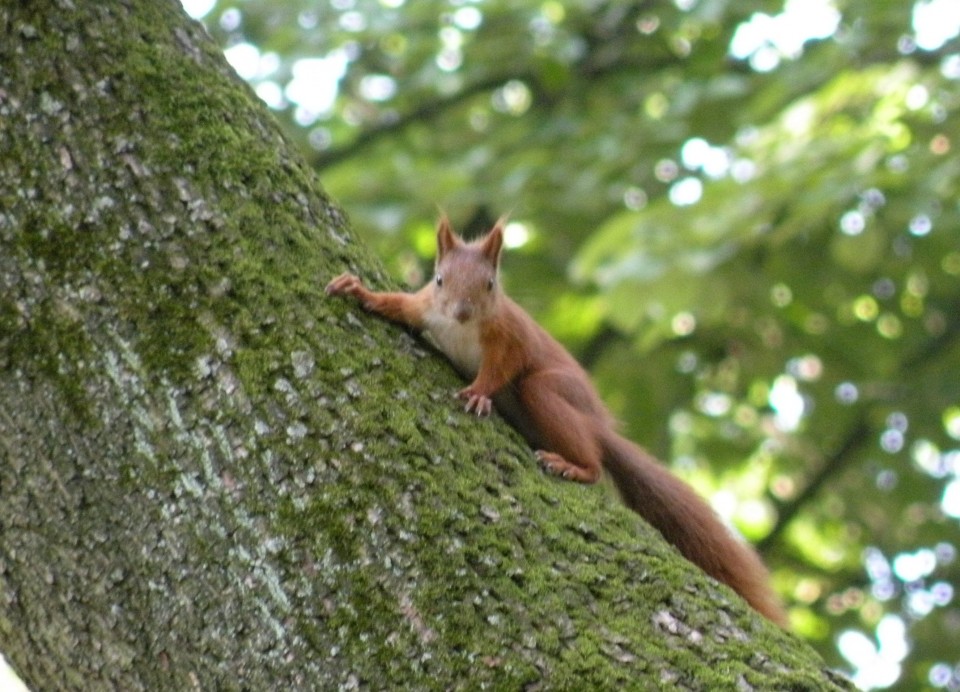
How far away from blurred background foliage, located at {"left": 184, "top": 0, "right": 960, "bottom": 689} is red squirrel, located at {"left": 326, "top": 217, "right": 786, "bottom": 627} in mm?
1318

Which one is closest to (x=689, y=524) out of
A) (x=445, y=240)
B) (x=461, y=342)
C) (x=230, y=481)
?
(x=461, y=342)

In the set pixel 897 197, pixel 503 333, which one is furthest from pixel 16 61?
pixel 897 197

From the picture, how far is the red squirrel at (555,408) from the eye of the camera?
3209mm

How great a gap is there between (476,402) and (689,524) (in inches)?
37.4

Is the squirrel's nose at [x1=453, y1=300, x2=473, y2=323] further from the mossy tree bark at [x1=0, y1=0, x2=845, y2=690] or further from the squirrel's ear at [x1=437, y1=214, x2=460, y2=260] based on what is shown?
the mossy tree bark at [x1=0, y1=0, x2=845, y2=690]

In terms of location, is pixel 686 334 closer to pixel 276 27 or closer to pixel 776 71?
pixel 776 71

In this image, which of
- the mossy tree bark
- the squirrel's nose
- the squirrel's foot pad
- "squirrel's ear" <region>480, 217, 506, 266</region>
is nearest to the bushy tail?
the squirrel's foot pad

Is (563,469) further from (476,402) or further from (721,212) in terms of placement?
(721,212)

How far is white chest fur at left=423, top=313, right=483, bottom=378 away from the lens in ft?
11.3

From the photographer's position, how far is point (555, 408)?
11.4 feet

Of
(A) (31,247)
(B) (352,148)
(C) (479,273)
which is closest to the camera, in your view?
(A) (31,247)

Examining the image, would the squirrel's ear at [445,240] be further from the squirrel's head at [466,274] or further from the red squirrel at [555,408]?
the red squirrel at [555,408]

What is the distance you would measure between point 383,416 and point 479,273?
5.24 feet

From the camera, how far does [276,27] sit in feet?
20.8
